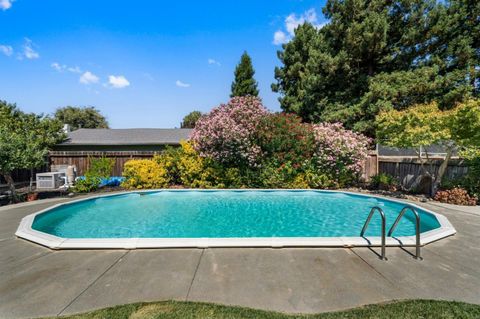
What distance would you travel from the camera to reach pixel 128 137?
69.6 feet

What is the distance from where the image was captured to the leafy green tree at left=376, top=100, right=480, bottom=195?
29.2 feet

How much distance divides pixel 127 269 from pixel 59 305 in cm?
104

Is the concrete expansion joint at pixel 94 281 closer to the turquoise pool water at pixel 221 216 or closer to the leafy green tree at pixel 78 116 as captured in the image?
the turquoise pool water at pixel 221 216

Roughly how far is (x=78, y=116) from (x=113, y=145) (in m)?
32.0

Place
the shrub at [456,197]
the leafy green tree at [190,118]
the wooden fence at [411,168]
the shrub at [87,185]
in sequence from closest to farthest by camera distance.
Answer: the shrub at [456,197]
the wooden fence at [411,168]
the shrub at [87,185]
the leafy green tree at [190,118]

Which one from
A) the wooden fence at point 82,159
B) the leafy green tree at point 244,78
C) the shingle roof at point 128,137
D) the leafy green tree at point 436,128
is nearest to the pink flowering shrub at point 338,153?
the leafy green tree at point 436,128

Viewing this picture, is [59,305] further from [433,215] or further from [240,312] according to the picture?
[433,215]

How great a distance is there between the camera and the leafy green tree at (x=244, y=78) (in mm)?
29781

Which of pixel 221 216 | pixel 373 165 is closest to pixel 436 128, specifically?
pixel 373 165

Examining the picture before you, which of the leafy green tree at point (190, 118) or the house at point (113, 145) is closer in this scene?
the house at point (113, 145)

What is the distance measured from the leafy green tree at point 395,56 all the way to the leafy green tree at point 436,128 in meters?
6.09

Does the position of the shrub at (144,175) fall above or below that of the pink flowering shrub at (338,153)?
below

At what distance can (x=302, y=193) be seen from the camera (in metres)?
12.6

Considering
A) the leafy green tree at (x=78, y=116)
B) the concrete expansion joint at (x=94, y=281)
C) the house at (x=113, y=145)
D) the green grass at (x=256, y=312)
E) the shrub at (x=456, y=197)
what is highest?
the leafy green tree at (x=78, y=116)
